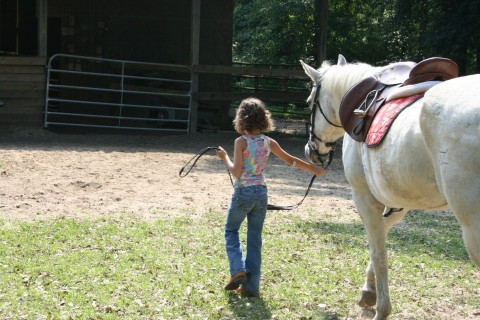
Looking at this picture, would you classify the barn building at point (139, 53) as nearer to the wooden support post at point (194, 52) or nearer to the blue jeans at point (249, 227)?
the wooden support post at point (194, 52)

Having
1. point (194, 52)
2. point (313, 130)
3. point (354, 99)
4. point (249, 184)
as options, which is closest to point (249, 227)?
point (249, 184)

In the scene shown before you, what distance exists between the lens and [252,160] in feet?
16.5

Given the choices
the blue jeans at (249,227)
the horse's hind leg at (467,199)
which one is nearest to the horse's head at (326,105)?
the blue jeans at (249,227)

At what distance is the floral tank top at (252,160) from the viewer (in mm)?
5031

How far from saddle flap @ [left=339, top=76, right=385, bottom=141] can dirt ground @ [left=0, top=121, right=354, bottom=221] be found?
3948 millimetres

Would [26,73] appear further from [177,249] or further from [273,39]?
[273,39]

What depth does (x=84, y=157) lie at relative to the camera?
1162 cm

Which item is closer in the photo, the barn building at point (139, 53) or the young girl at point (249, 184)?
the young girl at point (249, 184)

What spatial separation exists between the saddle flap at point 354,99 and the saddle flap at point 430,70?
1.23 feet

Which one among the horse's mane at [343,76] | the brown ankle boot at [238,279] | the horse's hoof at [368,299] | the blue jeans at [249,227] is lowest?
the horse's hoof at [368,299]

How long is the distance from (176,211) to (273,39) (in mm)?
17054

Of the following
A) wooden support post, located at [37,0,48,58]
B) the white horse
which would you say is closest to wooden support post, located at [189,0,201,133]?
wooden support post, located at [37,0,48,58]

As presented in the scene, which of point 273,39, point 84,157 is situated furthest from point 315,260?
point 273,39

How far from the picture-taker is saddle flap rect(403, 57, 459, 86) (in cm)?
412
